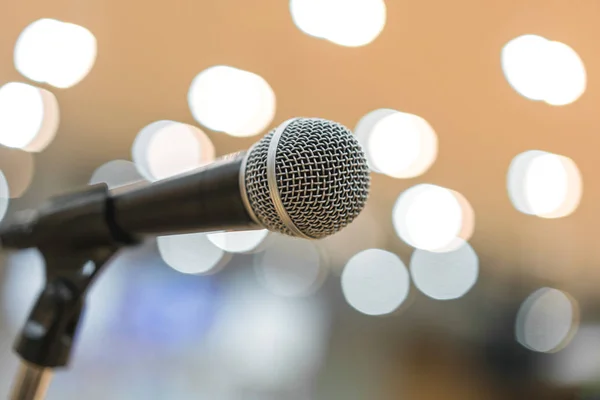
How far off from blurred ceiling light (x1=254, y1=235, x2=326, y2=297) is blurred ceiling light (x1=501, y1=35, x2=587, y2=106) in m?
1.18

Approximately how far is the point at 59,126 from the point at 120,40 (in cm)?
39

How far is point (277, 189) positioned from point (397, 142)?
158cm

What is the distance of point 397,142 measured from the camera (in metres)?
1.83

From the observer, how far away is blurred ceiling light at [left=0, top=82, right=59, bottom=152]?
1.46m

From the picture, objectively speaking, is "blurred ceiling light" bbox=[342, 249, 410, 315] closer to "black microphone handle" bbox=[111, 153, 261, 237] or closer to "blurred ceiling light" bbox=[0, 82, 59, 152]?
"blurred ceiling light" bbox=[0, 82, 59, 152]

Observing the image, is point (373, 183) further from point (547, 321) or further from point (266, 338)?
point (547, 321)

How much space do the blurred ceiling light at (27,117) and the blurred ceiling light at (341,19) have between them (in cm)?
78

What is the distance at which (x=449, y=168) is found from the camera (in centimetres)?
213

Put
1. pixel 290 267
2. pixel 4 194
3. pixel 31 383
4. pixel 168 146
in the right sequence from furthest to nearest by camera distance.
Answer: pixel 290 267, pixel 168 146, pixel 4 194, pixel 31 383

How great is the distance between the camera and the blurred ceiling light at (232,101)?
1.54 metres

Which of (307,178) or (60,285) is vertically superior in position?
(307,178)

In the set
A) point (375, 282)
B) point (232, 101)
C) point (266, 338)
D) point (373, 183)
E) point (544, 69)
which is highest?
point (544, 69)

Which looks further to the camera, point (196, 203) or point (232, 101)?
point (232, 101)

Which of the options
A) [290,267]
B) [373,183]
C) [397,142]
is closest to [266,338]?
[290,267]
